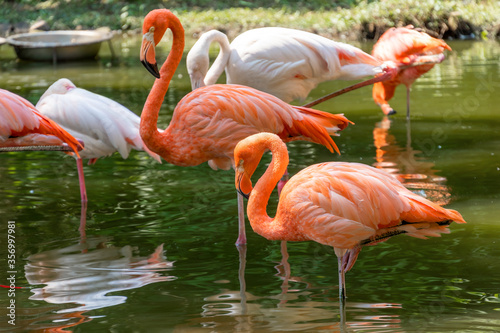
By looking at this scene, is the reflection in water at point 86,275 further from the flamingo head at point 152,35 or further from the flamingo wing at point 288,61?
the flamingo wing at point 288,61

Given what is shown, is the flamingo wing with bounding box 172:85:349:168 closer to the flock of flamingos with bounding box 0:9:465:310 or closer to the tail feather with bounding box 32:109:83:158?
the flock of flamingos with bounding box 0:9:465:310

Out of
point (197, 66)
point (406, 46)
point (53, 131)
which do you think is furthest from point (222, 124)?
point (406, 46)

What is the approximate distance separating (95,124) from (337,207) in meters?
2.40

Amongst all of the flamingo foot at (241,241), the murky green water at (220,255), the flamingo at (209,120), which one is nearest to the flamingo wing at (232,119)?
the flamingo at (209,120)

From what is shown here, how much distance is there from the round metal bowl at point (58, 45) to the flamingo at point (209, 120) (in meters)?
7.90

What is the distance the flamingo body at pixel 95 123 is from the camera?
198 inches

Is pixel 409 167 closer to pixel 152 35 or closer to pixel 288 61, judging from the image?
pixel 288 61

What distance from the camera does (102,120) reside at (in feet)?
16.6

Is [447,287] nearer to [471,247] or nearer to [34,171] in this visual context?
[471,247]

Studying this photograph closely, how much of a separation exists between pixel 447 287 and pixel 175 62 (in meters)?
2.09

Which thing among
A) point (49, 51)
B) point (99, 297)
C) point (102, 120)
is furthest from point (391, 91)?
point (49, 51)

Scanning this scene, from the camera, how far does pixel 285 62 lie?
5.43 metres

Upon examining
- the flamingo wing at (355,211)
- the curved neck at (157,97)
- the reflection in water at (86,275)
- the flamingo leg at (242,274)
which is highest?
the curved neck at (157,97)

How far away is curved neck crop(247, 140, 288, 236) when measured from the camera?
3330mm
